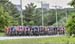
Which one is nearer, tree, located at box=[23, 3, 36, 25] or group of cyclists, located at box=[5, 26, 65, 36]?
group of cyclists, located at box=[5, 26, 65, 36]


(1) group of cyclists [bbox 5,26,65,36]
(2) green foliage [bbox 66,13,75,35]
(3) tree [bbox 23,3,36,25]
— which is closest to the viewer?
(2) green foliage [bbox 66,13,75,35]

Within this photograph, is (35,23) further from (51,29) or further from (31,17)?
(51,29)

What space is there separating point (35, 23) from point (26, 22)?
1620 millimetres

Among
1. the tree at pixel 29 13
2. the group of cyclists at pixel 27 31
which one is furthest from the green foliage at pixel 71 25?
the tree at pixel 29 13

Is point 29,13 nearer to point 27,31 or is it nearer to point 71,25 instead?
point 27,31

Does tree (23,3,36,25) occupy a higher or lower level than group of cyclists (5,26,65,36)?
higher

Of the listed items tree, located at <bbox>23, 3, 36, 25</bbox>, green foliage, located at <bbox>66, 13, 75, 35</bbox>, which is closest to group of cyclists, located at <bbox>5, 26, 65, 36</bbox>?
green foliage, located at <bbox>66, 13, 75, 35</bbox>

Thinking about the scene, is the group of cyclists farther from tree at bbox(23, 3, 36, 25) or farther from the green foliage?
tree at bbox(23, 3, 36, 25)

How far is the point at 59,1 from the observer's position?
40.4 meters

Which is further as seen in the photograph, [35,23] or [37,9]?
[37,9]

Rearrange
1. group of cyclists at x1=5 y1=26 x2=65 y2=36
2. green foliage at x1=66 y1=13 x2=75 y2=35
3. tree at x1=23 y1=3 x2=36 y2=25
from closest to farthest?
green foliage at x1=66 y1=13 x2=75 y2=35
group of cyclists at x1=5 y1=26 x2=65 y2=36
tree at x1=23 y1=3 x2=36 y2=25

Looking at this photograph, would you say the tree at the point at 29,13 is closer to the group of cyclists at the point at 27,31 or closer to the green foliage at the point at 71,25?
the group of cyclists at the point at 27,31

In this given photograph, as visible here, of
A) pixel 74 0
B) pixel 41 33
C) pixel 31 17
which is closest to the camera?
pixel 74 0

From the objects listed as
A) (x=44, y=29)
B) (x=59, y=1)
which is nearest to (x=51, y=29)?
(x=44, y=29)
